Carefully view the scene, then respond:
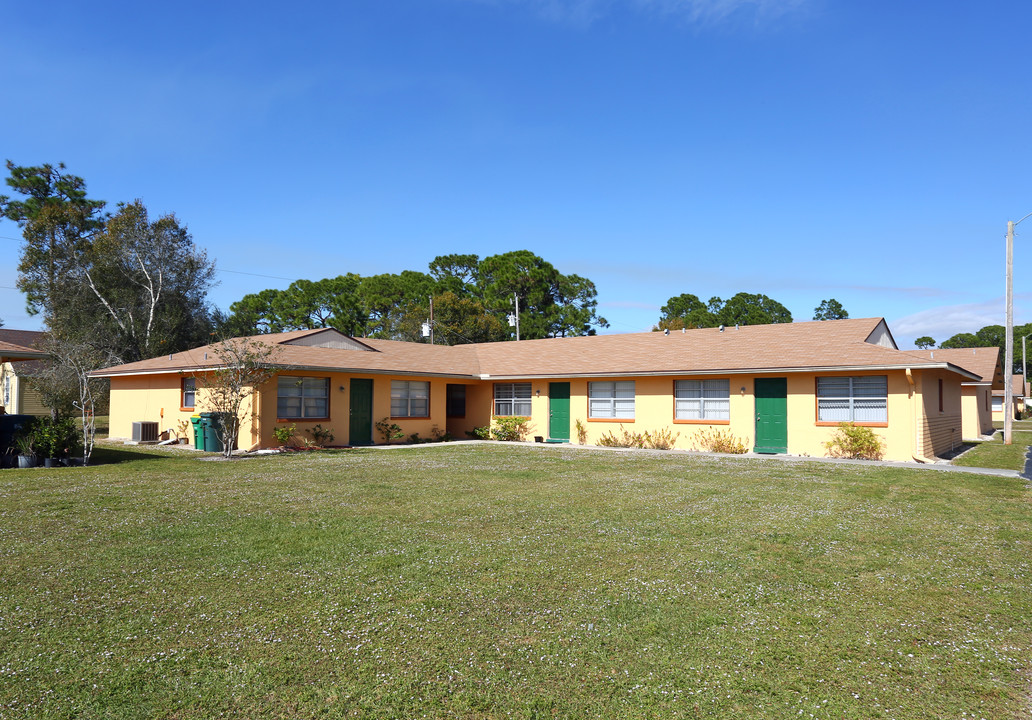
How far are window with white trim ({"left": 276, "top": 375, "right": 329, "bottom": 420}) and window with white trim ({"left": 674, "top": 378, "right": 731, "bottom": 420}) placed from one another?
11.3 m

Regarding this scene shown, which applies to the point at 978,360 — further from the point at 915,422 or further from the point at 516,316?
the point at 516,316

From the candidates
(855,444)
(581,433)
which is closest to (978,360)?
(855,444)

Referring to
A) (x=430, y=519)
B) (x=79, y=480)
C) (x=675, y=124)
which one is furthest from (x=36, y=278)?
(x=430, y=519)

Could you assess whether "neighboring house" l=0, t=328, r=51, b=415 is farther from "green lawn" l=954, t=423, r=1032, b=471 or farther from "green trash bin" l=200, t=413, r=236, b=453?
"green lawn" l=954, t=423, r=1032, b=471

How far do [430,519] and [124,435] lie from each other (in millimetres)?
19923

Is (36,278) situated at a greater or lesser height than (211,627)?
greater

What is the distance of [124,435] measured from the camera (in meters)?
23.7

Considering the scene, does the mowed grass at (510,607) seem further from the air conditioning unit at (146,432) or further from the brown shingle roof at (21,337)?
the brown shingle roof at (21,337)

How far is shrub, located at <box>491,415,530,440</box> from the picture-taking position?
24.3 meters

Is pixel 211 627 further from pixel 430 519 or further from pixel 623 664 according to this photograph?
pixel 430 519

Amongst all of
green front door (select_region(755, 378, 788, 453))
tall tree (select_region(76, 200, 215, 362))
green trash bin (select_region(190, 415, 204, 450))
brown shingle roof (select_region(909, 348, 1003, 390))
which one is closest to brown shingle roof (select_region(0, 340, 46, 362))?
tall tree (select_region(76, 200, 215, 362))

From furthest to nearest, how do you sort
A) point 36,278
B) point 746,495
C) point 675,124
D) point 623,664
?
1. point 36,278
2. point 675,124
3. point 746,495
4. point 623,664

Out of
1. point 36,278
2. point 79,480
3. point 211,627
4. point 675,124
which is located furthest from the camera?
point 36,278

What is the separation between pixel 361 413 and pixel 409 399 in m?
2.24
